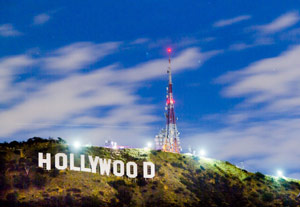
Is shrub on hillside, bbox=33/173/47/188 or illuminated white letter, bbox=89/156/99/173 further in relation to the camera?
illuminated white letter, bbox=89/156/99/173

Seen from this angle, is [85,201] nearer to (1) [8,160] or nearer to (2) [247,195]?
(1) [8,160]

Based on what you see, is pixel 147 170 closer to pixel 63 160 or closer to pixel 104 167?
pixel 104 167

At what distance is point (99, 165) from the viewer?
80.7m

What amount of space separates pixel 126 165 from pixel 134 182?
4.78 meters

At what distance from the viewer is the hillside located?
222 feet

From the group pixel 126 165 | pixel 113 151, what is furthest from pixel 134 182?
pixel 113 151

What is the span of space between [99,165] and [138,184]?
7.11m

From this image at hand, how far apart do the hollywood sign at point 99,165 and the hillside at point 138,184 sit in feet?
2.96

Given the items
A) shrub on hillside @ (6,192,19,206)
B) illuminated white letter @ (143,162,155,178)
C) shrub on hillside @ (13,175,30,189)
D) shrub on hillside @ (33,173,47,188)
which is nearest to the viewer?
shrub on hillside @ (6,192,19,206)

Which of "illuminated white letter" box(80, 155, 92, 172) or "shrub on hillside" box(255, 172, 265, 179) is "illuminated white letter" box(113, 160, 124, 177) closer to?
"illuminated white letter" box(80, 155, 92, 172)

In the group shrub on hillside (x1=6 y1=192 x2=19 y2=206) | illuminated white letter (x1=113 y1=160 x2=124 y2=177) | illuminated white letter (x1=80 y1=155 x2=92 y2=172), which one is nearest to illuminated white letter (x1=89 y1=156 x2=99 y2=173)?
illuminated white letter (x1=80 y1=155 x2=92 y2=172)

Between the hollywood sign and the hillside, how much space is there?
2.96ft

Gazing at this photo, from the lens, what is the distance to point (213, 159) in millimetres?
105938

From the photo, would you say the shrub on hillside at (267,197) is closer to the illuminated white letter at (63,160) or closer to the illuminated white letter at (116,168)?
the illuminated white letter at (116,168)
